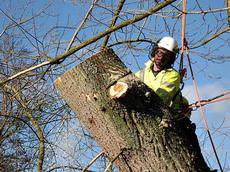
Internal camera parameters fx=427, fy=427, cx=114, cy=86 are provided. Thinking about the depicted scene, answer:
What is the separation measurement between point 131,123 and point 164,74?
0.93m

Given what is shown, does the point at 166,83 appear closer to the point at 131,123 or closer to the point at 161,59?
the point at 161,59

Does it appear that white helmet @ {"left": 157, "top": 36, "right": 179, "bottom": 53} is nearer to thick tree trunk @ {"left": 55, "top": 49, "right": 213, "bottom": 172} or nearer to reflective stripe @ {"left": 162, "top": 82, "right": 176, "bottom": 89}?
reflective stripe @ {"left": 162, "top": 82, "right": 176, "bottom": 89}

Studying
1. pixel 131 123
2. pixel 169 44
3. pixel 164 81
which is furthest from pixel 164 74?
pixel 131 123

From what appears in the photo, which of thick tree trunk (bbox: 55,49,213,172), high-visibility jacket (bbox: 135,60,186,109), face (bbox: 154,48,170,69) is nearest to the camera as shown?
thick tree trunk (bbox: 55,49,213,172)

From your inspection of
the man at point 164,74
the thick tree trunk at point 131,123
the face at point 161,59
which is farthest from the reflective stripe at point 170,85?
the thick tree trunk at point 131,123

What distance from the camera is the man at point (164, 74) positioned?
282cm

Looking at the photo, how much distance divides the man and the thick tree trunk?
504 mm

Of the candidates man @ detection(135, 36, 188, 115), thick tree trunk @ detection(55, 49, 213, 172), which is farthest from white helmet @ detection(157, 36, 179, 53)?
thick tree trunk @ detection(55, 49, 213, 172)

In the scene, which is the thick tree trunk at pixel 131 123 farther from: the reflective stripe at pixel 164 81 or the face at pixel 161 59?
the face at pixel 161 59

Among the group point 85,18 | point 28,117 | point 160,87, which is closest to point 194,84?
point 160,87

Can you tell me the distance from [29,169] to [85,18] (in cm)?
492

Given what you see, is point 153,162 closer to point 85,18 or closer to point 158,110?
point 158,110

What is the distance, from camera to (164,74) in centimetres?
304

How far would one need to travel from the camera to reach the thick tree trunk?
7.09ft
